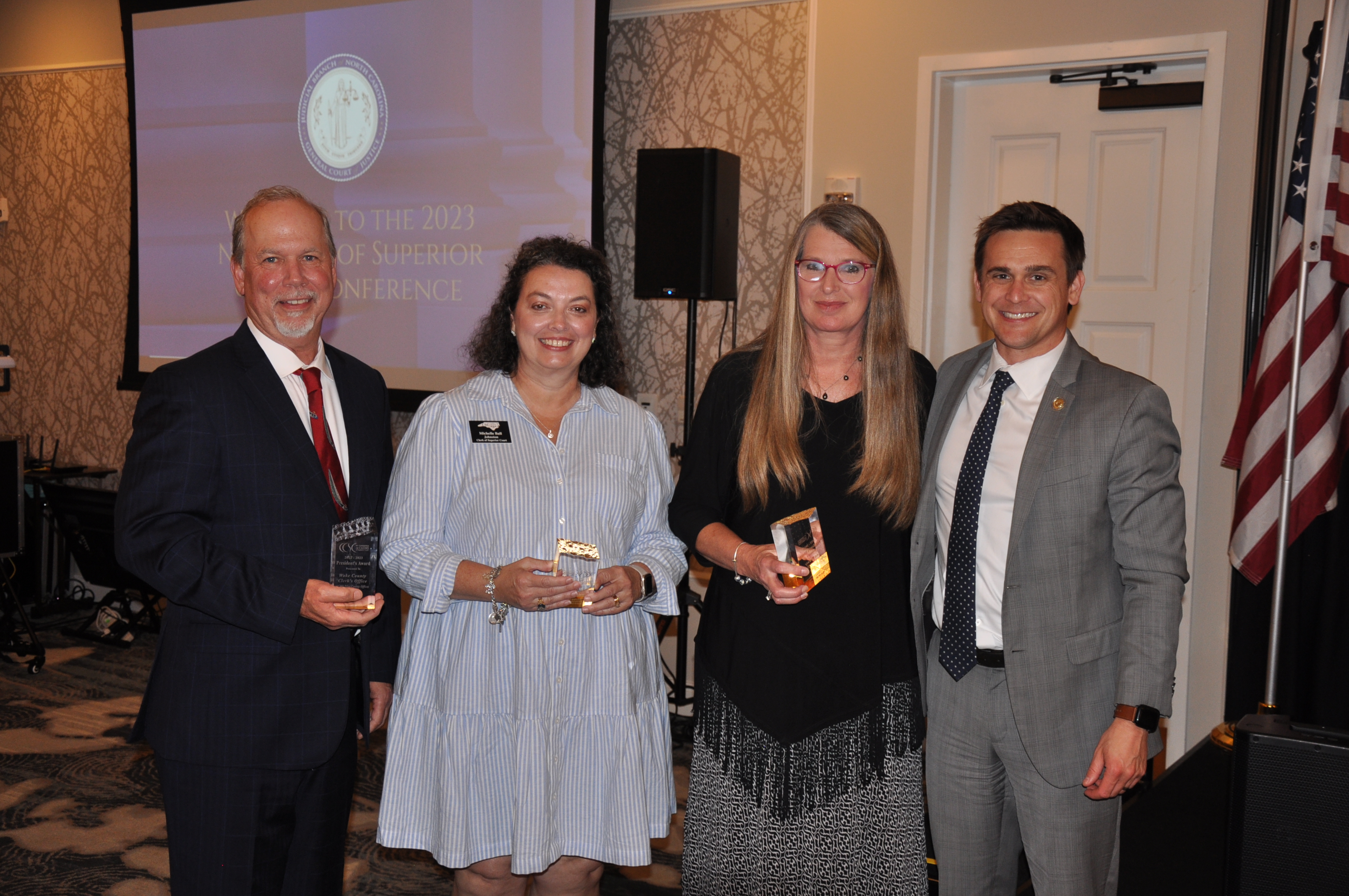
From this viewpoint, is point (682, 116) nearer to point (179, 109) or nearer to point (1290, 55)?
point (1290, 55)

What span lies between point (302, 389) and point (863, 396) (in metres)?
1.17

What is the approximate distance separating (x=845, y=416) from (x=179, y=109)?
5.27 metres

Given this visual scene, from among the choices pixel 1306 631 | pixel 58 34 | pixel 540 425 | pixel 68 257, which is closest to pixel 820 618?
pixel 540 425

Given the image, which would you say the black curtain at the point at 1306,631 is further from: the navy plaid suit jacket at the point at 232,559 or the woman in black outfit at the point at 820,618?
the navy plaid suit jacket at the point at 232,559

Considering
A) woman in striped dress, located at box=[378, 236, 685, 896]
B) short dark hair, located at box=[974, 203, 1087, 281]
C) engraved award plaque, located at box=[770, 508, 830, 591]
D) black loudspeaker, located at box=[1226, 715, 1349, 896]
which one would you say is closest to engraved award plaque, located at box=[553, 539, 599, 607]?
woman in striped dress, located at box=[378, 236, 685, 896]

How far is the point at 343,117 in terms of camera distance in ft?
17.8

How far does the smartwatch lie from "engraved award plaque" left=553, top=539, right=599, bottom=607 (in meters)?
1.04

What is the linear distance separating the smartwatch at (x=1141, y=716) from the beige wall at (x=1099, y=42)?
2.24 m

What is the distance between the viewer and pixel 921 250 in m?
4.28

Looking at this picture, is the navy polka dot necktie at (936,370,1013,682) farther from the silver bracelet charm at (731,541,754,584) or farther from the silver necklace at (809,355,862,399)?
the silver bracelet charm at (731,541,754,584)

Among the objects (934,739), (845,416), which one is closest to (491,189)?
(845,416)

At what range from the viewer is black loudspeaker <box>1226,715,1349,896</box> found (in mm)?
2102

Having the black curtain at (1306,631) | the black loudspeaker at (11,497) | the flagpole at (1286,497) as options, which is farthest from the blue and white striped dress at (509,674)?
the black loudspeaker at (11,497)

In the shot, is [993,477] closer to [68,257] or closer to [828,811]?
[828,811]
